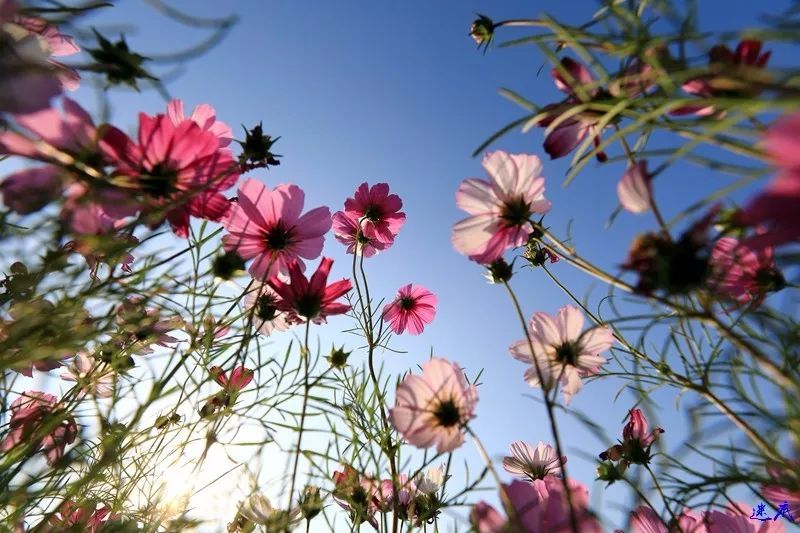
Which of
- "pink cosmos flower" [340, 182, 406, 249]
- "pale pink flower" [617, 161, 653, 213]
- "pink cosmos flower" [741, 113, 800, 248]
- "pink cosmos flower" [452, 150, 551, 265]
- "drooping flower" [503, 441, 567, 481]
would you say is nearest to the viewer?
"pink cosmos flower" [741, 113, 800, 248]

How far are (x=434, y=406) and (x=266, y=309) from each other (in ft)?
1.08

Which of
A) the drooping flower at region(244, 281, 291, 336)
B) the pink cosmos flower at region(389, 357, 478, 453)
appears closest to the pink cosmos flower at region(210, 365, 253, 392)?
the drooping flower at region(244, 281, 291, 336)

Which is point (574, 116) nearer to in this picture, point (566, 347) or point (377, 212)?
point (566, 347)

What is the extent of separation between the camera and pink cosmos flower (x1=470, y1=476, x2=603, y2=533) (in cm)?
38

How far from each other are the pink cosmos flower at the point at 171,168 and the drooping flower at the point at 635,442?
734 millimetres

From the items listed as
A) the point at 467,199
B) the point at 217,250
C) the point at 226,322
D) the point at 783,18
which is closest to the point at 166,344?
the point at 226,322

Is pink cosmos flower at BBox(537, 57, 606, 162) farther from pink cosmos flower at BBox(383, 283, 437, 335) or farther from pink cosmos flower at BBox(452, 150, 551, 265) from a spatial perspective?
pink cosmos flower at BBox(383, 283, 437, 335)

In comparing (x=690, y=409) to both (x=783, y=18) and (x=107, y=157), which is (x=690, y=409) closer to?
(x=783, y=18)

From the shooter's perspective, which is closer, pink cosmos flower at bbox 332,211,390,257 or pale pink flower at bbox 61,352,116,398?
pale pink flower at bbox 61,352,116,398

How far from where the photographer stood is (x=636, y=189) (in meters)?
0.36

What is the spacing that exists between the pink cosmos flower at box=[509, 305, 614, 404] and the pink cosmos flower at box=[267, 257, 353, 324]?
11.0 inches

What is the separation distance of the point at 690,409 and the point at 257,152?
60cm

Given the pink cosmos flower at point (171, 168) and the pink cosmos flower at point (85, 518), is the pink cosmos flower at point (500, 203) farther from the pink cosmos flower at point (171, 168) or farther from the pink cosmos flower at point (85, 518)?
the pink cosmos flower at point (85, 518)

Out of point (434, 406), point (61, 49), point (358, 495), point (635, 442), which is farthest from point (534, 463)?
point (61, 49)
